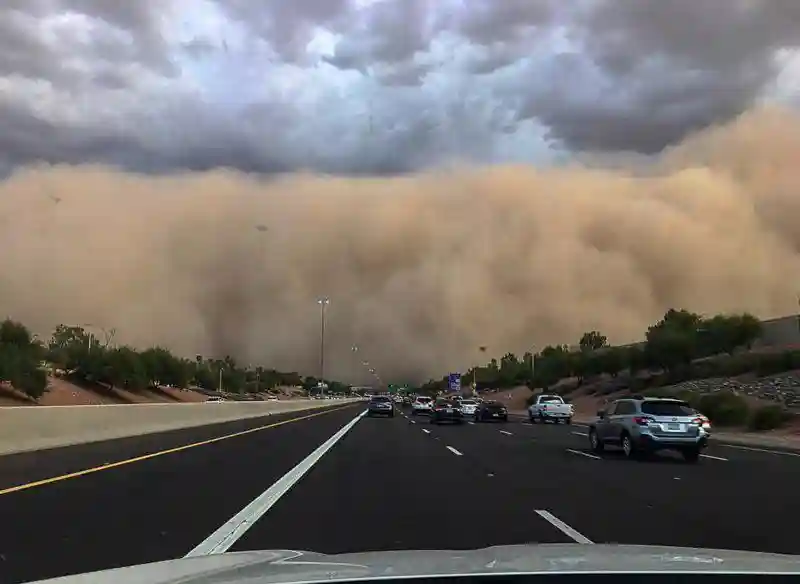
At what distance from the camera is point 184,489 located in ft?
52.2

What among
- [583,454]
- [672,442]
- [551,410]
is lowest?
[583,454]

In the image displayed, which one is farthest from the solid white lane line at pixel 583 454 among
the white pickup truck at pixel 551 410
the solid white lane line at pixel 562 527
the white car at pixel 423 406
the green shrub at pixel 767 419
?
the white car at pixel 423 406

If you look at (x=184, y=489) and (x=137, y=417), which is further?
(x=137, y=417)

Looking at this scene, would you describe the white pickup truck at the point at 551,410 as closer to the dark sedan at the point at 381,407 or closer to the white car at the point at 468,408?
the white car at the point at 468,408

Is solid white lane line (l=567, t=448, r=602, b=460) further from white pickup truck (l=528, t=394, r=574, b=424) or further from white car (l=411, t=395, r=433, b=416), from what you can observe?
white car (l=411, t=395, r=433, b=416)

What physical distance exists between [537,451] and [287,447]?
7.81m

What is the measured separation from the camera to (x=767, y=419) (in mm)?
45344

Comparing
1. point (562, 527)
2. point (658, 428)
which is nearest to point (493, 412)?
point (658, 428)

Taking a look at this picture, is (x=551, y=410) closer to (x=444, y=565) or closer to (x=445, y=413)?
(x=445, y=413)

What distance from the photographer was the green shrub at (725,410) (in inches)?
1954

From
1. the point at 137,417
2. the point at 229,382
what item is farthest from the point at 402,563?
the point at 229,382

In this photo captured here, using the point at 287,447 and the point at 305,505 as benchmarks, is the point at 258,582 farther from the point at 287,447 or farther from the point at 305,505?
the point at 287,447

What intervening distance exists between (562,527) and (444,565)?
651cm

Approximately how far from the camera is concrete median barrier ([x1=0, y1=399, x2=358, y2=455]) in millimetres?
23781
